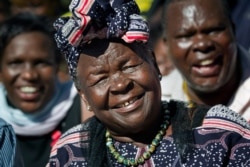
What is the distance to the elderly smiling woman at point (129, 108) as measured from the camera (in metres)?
3.73

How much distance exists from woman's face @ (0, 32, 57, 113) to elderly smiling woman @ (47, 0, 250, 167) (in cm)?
192

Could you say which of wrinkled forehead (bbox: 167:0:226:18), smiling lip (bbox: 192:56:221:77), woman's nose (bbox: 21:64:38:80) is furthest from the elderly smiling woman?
woman's nose (bbox: 21:64:38:80)

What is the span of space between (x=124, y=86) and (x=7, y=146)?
0.72m

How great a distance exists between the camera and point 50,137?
18.9 ft

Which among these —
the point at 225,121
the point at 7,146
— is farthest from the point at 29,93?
the point at 225,121

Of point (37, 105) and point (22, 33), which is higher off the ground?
point (22, 33)

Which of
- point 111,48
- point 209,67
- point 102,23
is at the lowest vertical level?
point 209,67

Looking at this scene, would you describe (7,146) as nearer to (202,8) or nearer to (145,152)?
(145,152)

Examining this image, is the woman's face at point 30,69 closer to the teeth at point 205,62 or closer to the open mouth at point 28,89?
the open mouth at point 28,89

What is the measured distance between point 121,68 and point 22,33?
220 centimetres

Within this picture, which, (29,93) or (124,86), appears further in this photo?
(29,93)

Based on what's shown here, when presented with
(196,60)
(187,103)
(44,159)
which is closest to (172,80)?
(196,60)

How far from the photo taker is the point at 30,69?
579cm

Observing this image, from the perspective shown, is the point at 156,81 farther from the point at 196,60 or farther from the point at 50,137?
the point at 50,137
